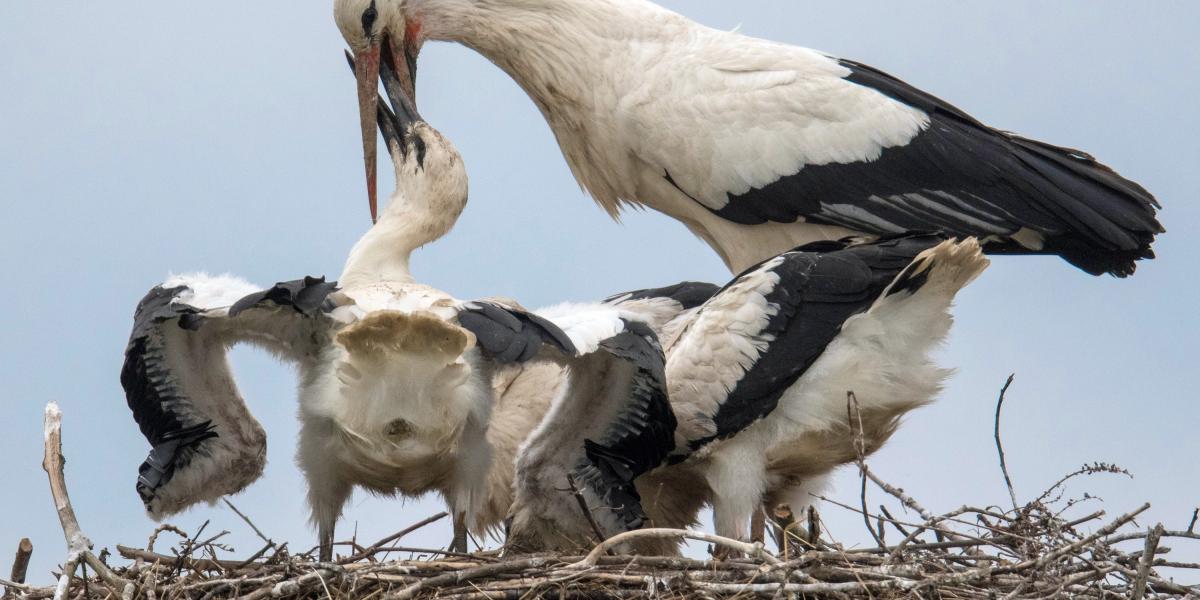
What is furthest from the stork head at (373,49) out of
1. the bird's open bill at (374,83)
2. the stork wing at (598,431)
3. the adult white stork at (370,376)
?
the stork wing at (598,431)

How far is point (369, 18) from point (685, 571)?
3.36m

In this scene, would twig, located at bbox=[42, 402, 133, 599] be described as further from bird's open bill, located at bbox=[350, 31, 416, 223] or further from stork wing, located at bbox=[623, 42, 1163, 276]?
stork wing, located at bbox=[623, 42, 1163, 276]

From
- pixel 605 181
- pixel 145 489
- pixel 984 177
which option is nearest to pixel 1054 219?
pixel 984 177

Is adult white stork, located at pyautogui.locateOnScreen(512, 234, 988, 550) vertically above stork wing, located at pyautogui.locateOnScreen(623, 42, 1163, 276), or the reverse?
stork wing, located at pyautogui.locateOnScreen(623, 42, 1163, 276)

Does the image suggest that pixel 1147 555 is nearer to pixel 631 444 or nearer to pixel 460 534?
pixel 631 444

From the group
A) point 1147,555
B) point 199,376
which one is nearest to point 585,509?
point 199,376

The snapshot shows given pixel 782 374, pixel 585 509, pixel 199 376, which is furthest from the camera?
pixel 782 374

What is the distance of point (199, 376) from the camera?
6004mm

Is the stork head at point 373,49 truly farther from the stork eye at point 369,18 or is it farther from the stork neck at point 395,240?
the stork neck at point 395,240

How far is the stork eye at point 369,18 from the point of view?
778 cm

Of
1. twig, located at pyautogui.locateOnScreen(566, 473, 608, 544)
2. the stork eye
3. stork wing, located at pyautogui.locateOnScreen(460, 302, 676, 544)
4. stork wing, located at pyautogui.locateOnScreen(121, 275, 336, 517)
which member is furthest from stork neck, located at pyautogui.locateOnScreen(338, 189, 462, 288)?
the stork eye

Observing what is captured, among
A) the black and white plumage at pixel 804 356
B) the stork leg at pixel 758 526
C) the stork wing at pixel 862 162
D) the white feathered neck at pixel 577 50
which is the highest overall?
the white feathered neck at pixel 577 50

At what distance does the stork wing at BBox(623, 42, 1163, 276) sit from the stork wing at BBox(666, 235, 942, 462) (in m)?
1.02

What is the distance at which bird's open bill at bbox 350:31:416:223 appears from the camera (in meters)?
7.67
